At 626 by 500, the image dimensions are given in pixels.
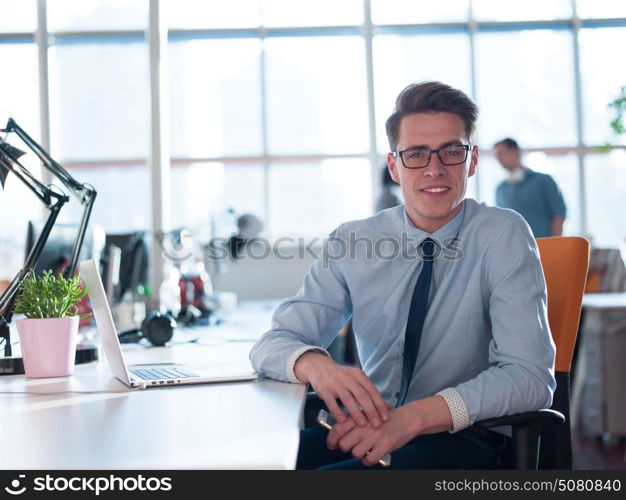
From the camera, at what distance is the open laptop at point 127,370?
4.41 ft

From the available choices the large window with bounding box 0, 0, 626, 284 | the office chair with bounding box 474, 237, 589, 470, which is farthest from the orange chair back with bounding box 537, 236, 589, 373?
the large window with bounding box 0, 0, 626, 284

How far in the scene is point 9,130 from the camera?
5.65 ft

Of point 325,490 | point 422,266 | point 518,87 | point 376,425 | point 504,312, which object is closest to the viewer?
point 325,490

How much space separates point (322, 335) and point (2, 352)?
0.72 m

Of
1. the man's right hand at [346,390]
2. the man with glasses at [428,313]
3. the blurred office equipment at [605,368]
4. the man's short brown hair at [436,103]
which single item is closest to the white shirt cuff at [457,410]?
the man with glasses at [428,313]

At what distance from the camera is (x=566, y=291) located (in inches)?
62.4

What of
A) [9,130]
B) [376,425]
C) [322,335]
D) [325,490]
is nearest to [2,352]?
[9,130]

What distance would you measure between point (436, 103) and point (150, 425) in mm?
1010

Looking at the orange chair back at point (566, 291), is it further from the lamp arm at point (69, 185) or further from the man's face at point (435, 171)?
the lamp arm at point (69, 185)

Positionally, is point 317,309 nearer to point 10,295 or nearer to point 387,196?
point 10,295

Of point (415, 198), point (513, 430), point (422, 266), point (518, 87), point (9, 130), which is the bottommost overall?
point (513, 430)

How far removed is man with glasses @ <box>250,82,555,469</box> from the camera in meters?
1.35

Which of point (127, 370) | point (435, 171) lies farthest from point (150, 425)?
point (435, 171)

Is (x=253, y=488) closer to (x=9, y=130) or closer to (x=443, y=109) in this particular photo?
(x=443, y=109)
